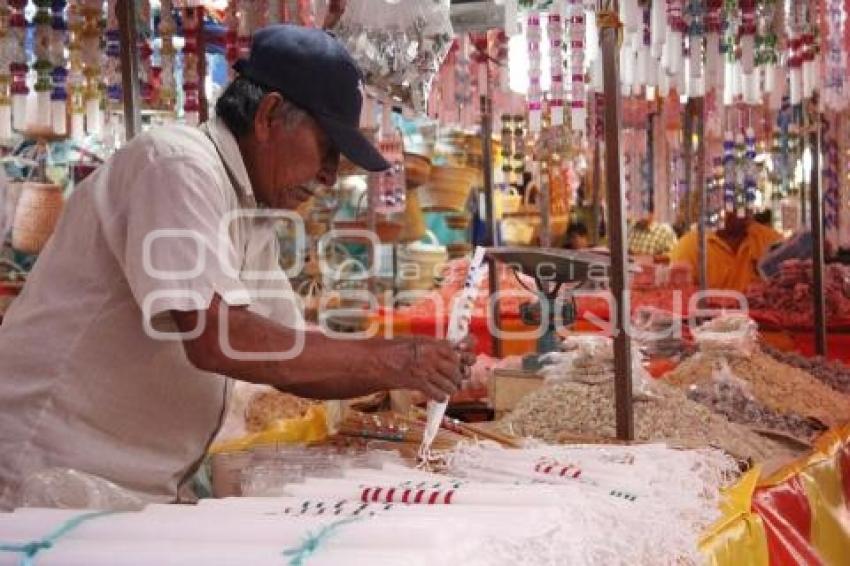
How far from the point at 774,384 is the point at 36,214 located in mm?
2518

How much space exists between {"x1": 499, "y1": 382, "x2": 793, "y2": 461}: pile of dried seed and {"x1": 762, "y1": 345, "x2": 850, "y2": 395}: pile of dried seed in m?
1.15

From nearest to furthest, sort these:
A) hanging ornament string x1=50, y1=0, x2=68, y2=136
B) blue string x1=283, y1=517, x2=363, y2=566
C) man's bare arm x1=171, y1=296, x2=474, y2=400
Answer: blue string x1=283, y1=517, x2=363, y2=566 → man's bare arm x1=171, y1=296, x2=474, y2=400 → hanging ornament string x1=50, y1=0, x2=68, y2=136

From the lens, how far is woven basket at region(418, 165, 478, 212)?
5734 millimetres

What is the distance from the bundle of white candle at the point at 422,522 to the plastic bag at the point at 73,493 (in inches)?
4.7

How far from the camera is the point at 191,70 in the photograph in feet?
10.1

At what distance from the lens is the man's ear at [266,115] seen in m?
1.76

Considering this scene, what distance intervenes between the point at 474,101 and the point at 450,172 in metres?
1.33

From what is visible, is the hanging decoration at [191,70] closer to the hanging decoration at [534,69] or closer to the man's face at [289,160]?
the hanging decoration at [534,69]

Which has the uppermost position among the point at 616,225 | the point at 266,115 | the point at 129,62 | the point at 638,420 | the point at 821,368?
the point at 129,62

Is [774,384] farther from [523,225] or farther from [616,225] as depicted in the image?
[523,225]

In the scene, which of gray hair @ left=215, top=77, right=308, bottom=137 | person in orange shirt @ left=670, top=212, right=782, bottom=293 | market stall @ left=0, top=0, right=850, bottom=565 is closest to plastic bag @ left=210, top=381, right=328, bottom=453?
market stall @ left=0, top=0, right=850, bottom=565

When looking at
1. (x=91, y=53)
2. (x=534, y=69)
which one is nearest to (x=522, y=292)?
(x=534, y=69)

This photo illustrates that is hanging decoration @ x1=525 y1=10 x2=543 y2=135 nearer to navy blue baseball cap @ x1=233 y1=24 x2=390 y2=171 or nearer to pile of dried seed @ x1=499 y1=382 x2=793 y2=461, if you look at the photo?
pile of dried seed @ x1=499 y1=382 x2=793 y2=461

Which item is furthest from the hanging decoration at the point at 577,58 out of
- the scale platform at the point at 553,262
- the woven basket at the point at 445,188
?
the woven basket at the point at 445,188
